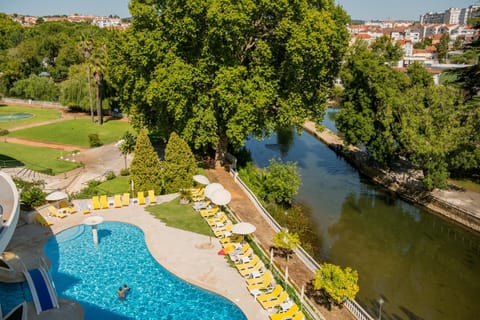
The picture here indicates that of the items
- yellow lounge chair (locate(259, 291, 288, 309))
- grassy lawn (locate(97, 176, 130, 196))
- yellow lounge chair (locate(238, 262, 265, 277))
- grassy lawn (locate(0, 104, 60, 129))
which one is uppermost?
grassy lawn (locate(0, 104, 60, 129))

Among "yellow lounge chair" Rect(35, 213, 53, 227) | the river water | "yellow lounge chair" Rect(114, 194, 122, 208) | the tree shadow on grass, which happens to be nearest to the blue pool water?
"yellow lounge chair" Rect(35, 213, 53, 227)

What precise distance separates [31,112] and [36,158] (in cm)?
2925

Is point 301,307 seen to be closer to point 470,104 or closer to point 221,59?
point 221,59

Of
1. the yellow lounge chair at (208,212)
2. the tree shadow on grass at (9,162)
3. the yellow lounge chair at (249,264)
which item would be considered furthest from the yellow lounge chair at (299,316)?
the tree shadow on grass at (9,162)

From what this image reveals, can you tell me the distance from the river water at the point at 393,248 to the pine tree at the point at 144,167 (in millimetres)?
12232

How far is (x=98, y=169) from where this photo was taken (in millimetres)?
35438

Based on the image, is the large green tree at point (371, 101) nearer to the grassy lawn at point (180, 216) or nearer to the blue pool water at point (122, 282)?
the grassy lawn at point (180, 216)

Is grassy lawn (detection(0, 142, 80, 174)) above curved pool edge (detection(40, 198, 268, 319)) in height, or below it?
above

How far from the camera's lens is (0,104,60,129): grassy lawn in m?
53.1

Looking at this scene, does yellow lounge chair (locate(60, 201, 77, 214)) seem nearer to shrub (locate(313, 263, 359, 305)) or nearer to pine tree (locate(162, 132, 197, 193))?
pine tree (locate(162, 132, 197, 193))

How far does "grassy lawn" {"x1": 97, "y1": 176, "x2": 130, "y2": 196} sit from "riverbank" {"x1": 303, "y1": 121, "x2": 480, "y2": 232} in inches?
692

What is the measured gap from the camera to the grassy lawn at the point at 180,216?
2355 cm

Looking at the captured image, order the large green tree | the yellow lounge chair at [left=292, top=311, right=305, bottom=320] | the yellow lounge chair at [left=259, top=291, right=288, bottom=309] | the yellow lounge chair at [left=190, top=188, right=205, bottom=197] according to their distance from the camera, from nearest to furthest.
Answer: the yellow lounge chair at [left=292, top=311, right=305, bottom=320] < the yellow lounge chair at [left=259, top=291, right=288, bottom=309] < the yellow lounge chair at [left=190, top=188, right=205, bottom=197] < the large green tree

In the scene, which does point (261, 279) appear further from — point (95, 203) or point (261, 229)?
point (95, 203)
